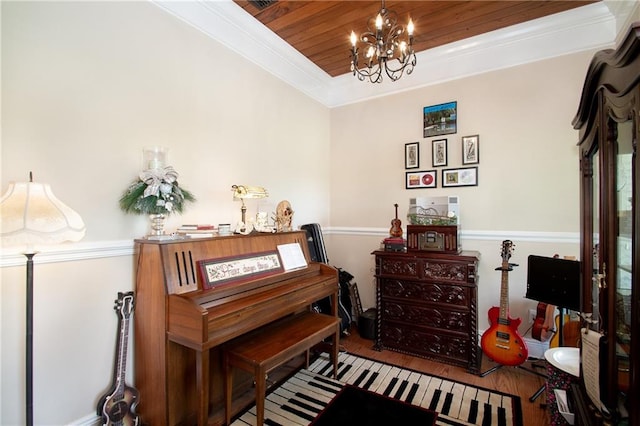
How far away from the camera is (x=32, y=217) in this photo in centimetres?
131

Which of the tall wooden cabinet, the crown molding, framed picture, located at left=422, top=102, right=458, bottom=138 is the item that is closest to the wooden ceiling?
the crown molding

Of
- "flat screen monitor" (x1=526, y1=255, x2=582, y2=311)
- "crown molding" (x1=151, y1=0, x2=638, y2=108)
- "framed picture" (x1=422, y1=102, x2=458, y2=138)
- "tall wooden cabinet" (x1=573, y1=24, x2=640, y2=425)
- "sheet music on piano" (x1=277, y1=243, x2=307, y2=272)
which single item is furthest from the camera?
"framed picture" (x1=422, y1=102, x2=458, y2=138)

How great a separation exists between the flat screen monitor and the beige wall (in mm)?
497

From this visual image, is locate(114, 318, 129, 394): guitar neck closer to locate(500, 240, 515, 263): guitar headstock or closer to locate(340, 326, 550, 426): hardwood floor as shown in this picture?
locate(340, 326, 550, 426): hardwood floor

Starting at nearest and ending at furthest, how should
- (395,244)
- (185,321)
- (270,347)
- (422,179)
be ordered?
(185,321)
(270,347)
(395,244)
(422,179)

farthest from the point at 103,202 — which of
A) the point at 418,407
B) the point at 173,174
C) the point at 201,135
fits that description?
the point at 418,407

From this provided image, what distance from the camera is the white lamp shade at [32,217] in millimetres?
1274

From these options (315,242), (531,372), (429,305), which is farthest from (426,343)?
(315,242)

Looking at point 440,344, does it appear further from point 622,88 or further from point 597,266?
point 622,88

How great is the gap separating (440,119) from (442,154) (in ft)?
1.32

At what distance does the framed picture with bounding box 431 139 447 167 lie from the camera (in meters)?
3.28

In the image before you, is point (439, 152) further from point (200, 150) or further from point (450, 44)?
point (200, 150)

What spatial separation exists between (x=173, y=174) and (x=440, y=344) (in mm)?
2710

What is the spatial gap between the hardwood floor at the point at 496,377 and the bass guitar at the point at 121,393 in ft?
6.34
